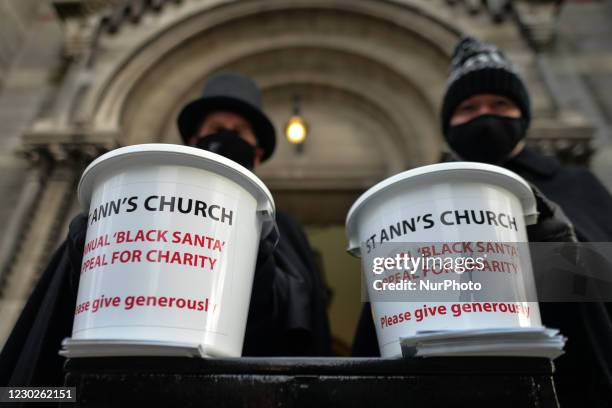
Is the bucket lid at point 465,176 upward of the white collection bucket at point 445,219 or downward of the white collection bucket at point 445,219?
upward

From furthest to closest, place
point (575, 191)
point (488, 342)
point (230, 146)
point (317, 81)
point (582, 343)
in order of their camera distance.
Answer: point (317, 81)
point (575, 191)
point (230, 146)
point (582, 343)
point (488, 342)

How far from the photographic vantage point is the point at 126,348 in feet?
2.76

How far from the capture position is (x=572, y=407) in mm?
1267

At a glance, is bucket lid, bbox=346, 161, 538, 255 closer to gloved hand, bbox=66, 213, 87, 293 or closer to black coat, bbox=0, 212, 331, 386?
black coat, bbox=0, 212, 331, 386

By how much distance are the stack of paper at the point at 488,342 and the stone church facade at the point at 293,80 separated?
301 centimetres

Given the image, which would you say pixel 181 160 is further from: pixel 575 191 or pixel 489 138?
pixel 575 191

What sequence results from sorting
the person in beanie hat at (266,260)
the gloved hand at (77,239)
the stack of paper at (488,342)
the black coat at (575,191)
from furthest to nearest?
the black coat at (575,191)
the person in beanie hat at (266,260)
the gloved hand at (77,239)
the stack of paper at (488,342)

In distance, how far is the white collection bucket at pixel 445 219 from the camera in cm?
95

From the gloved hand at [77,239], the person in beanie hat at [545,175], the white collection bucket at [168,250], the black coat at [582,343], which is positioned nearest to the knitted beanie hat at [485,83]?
the person in beanie hat at [545,175]

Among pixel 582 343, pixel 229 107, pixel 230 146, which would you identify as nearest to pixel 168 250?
pixel 230 146

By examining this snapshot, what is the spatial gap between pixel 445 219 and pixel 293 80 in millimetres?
4070

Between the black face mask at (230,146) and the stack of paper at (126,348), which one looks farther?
the black face mask at (230,146)

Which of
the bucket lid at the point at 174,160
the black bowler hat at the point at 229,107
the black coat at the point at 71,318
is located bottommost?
the black coat at the point at 71,318

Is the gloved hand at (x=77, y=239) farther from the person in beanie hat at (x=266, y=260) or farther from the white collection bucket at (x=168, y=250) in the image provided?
the person in beanie hat at (x=266, y=260)
